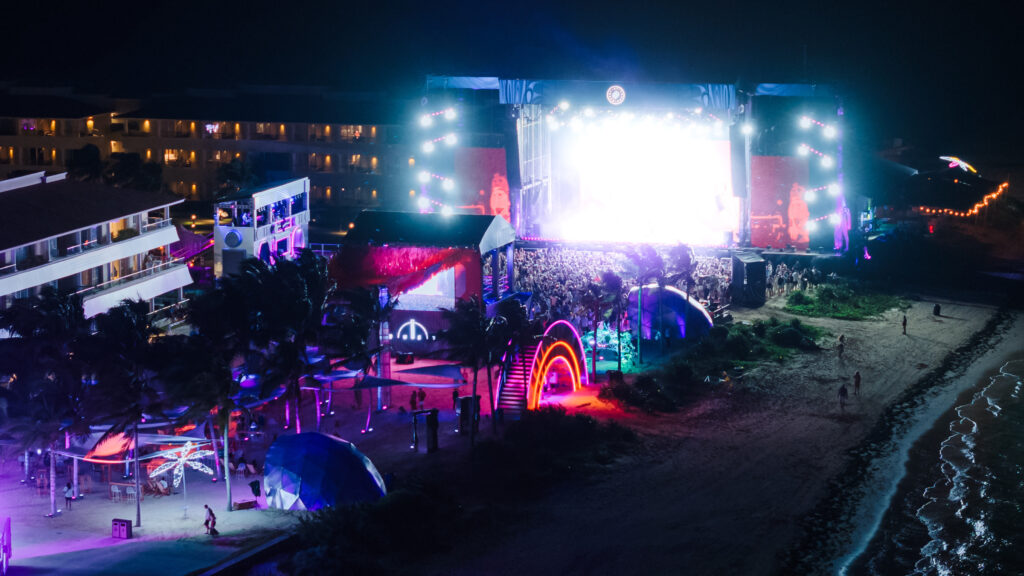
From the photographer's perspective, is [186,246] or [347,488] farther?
[186,246]

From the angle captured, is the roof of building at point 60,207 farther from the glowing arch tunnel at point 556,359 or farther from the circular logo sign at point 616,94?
the circular logo sign at point 616,94

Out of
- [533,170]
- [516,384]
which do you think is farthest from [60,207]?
[533,170]

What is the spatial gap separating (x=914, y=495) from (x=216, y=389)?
18.2 meters

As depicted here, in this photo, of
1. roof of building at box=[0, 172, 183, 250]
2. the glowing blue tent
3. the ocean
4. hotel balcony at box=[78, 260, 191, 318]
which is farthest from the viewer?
hotel balcony at box=[78, 260, 191, 318]

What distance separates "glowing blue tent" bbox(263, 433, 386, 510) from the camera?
26.1 m

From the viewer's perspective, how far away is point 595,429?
107ft

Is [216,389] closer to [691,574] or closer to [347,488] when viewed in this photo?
[347,488]

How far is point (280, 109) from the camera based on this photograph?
256 feet

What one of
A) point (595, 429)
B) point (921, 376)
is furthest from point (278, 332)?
point (921, 376)

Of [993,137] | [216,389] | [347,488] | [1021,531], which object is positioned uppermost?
[993,137]

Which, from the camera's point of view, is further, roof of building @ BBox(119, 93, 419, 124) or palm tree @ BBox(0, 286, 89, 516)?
roof of building @ BBox(119, 93, 419, 124)

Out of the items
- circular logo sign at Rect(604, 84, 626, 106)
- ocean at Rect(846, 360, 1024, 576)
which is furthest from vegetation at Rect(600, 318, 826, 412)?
circular logo sign at Rect(604, 84, 626, 106)

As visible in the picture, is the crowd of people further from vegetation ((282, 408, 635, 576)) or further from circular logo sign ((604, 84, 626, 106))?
vegetation ((282, 408, 635, 576))

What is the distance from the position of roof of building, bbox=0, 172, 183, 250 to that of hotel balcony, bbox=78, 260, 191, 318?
2.41 metres
